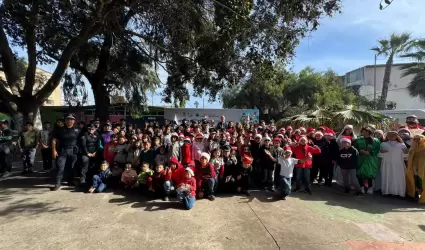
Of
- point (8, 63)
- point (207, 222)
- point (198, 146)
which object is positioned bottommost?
point (207, 222)

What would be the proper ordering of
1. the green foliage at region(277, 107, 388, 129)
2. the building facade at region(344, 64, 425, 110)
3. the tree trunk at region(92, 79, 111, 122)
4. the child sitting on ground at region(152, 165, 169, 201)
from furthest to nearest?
1. the building facade at region(344, 64, 425, 110)
2. the tree trunk at region(92, 79, 111, 122)
3. the green foliage at region(277, 107, 388, 129)
4. the child sitting on ground at region(152, 165, 169, 201)

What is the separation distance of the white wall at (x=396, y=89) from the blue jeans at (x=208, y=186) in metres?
33.2

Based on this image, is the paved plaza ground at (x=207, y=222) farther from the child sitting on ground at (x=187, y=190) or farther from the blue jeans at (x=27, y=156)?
the blue jeans at (x=27, y=156)

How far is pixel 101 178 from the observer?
6.38 m

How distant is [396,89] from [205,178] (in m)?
36.7

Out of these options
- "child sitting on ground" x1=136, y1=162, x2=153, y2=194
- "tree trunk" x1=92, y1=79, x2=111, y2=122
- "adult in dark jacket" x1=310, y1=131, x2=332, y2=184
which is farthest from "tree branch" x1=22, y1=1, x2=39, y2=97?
"adult in dark jacket" x1=310, y1=131, x2=332, y2=184

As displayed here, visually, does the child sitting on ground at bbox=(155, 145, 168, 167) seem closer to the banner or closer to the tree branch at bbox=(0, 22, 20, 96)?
the tree branch at bbox=(0, 22, 20, 96)

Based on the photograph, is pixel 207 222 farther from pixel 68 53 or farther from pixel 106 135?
pixel 68 53

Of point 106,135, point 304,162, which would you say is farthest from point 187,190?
point 106,135

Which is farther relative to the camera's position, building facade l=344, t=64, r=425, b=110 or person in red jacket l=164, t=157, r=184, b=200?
building facade l=344, t=64, r=425, b=110

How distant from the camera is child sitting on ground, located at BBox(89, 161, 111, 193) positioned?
6.23m

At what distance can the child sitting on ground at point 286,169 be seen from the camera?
6090mm

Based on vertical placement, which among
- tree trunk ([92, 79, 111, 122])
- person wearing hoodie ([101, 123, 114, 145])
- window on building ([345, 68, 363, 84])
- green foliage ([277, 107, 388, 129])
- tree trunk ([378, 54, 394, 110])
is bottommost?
person wearing hoodie ([101, 123, 114, 145])

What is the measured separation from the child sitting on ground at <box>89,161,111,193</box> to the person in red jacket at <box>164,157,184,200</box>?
1.51m
